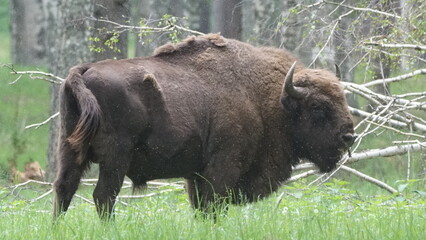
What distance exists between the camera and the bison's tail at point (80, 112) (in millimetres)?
6037

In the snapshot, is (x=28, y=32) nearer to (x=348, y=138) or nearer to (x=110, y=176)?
(x=348, y=138)

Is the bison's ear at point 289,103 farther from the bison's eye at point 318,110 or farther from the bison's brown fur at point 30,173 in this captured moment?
the bison's brown fur at point 30,173

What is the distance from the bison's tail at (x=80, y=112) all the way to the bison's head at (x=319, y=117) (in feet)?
7.36

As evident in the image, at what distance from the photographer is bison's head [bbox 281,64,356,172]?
7605 millimetres

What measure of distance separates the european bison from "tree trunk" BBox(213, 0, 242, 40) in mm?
6450

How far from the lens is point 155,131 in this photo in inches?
258

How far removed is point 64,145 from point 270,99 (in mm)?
2312

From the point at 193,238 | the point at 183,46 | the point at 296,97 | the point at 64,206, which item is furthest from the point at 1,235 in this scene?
the point at 296,97

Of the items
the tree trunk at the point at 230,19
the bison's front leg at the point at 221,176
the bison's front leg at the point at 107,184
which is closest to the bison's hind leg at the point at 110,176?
the bison's front leg at the point at 107,184

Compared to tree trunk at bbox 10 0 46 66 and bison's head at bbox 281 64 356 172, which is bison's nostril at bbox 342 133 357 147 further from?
tree trunk at bbox 10 0 46 66

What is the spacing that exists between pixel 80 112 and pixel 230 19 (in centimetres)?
916

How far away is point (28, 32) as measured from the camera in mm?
28438

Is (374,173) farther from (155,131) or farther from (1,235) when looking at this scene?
(1,235)

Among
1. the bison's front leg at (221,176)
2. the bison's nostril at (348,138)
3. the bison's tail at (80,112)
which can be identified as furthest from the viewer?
the bison's nostril at (348,138)
